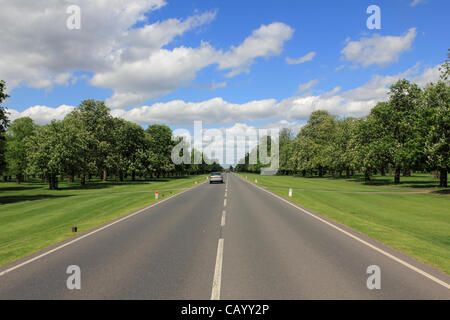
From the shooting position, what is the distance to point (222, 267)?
5.76 meters

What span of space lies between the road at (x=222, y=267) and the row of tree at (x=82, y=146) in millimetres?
26894

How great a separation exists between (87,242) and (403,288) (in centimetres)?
799

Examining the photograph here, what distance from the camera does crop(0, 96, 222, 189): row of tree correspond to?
34.8 meters

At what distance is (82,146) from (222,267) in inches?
1531

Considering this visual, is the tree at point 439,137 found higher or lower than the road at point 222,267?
higher

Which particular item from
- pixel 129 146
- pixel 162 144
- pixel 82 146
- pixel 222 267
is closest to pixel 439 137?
pixel 222 267

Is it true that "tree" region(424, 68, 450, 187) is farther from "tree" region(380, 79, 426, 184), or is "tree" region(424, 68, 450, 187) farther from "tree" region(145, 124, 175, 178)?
"tree" region(145, 124, 175, 178)

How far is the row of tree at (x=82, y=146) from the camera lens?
3478 centimetres

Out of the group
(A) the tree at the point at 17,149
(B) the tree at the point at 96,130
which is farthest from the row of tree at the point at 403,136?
(A) the tree at the point at 17,149

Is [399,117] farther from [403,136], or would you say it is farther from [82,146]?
[82,146]

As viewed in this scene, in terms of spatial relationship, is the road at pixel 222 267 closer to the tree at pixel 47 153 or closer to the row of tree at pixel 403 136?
the row of tree at pixel 403 136

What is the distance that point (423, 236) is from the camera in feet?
32.0

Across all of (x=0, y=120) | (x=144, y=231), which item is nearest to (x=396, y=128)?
(x=144, y=231)
